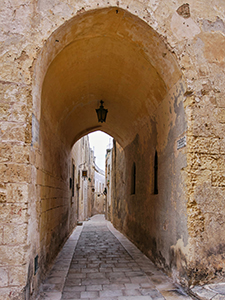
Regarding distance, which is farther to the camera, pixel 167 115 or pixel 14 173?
pixel 167 115

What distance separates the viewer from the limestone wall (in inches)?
99.5

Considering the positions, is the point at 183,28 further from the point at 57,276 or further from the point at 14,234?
the point at 57,276

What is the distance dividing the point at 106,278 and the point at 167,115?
2673mm

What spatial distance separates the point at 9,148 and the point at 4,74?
0.84 metres

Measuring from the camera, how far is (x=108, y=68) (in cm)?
463

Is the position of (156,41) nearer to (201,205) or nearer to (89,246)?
(201,205)

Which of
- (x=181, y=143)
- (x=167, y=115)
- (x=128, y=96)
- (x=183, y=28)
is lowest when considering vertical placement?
(x=181, y=143)

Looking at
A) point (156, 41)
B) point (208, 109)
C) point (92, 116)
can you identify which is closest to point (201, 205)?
point (208, 109)

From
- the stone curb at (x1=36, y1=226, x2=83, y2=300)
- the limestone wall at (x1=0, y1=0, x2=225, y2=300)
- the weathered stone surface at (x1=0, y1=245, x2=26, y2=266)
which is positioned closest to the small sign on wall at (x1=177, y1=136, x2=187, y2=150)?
the limestone wall at (x1=0, y1=0, x2=225, y2=300)

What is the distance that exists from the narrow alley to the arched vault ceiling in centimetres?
254

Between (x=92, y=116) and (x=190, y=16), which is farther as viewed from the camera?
(x=92, y=116)

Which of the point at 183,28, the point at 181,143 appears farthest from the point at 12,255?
the point at 183,28

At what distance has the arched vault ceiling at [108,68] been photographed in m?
3.37

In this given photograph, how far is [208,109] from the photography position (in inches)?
128
